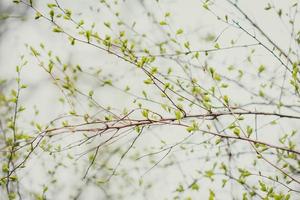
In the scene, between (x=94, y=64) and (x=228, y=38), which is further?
(x=94, y=64)

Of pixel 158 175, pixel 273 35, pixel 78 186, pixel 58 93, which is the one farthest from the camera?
pixel 58 93

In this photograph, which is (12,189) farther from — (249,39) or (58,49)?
(249,39)

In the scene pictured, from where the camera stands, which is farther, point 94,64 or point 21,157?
point 94,64

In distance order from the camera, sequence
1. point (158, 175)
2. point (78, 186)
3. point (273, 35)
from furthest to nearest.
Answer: point (78, 186), point (158, 175), point (273, 35)

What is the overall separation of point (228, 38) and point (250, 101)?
2.08 feet

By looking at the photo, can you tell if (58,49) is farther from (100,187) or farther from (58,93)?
(100,187)

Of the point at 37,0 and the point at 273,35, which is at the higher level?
the point at 37,0

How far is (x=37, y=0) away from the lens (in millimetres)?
3785

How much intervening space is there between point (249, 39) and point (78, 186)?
2.34m

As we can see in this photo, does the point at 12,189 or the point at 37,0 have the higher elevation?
the point at 37,0

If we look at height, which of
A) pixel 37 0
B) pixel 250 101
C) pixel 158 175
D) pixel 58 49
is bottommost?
pixel 158 175

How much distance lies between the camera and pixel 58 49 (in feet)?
12.2

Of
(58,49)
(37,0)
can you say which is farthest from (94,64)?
(37,0)

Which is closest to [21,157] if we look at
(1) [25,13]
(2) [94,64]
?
(2) [94,64]
